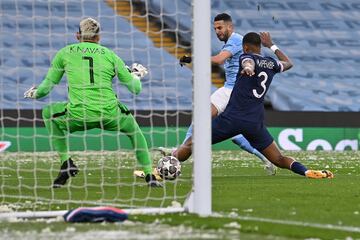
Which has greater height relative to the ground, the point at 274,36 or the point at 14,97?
the point at 274,36

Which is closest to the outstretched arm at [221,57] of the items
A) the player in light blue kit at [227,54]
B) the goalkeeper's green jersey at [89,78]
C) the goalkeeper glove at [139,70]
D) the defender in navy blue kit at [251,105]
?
the player in light blue kit at [227,54]

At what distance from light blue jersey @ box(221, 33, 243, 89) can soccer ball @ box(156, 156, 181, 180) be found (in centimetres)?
163

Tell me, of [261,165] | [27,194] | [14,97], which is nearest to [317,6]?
[14,97]

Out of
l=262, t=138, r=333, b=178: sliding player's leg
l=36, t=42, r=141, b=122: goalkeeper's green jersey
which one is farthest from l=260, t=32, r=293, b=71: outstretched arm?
l=36, t=42, r=141, b=122: goalkeeper's green jersey

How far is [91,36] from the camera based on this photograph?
35.5ft

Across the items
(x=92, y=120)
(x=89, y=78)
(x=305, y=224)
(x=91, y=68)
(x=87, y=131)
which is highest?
(x=91, y=68)

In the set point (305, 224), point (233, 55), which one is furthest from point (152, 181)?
point (305, 224)

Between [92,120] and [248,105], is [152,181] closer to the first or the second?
[92,120]

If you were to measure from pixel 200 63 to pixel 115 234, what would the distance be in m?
1.97

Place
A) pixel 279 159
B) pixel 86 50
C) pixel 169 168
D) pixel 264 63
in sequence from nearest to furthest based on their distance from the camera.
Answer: pixel 86 50 < pixel 169 168 < pixel 264 63 < pixel 279 159

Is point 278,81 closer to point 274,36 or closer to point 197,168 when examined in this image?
point 274,36

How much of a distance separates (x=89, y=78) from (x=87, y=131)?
10957 millimetres

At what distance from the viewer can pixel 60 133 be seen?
1118cm

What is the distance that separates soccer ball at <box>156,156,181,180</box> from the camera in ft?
37.7
